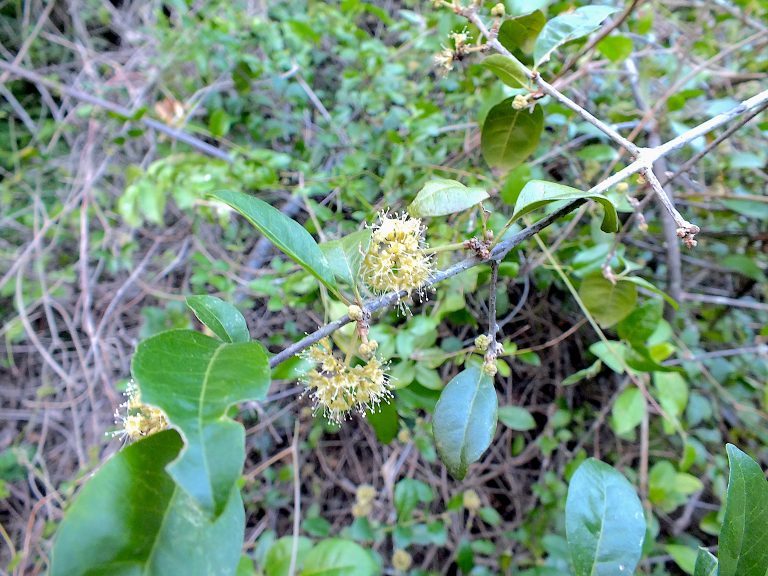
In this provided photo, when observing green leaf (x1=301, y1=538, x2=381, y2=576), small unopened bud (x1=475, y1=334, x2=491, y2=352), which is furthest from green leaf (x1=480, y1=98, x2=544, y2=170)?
green leaf (x1=301, y1=538, x2=381, y2=576)

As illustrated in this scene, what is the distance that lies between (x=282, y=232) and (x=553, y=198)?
0.29 meters

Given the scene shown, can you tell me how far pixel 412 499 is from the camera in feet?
4.22

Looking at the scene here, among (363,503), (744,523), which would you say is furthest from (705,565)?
(363,503)

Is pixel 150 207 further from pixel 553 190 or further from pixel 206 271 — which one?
pixel 553 190

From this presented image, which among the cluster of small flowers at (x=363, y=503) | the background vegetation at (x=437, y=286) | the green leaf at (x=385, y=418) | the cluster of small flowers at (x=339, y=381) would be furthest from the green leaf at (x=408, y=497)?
the cluster of small flowers at (x=339, y=381)

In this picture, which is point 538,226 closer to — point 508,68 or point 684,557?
point 508,68

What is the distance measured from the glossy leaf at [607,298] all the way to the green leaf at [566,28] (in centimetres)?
43

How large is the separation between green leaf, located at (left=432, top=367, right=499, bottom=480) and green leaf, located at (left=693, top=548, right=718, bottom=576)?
11.0 inches

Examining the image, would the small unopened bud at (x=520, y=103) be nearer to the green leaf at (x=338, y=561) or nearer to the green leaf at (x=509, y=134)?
the green leaf at (x=509, y=134)

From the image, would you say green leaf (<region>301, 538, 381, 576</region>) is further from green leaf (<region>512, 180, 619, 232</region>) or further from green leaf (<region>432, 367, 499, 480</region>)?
green leaf (<region>512, 180, 619, 232</region>)

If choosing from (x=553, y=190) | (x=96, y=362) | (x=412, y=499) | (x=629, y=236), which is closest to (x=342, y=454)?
(x=412, y=499)

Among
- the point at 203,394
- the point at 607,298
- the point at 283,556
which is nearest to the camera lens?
the point at 203,394

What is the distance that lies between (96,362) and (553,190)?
6.35 feet

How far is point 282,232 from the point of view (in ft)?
1.77
